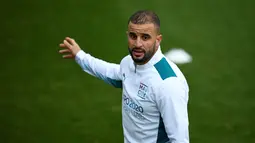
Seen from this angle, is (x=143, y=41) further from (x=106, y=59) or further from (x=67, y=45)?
(x=106, y=59)

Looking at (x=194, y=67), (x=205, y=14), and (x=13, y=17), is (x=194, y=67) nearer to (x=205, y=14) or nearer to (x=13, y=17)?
(x=205, y=14)

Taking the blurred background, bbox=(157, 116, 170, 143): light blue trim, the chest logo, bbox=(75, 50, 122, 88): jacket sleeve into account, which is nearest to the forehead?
the chest logo

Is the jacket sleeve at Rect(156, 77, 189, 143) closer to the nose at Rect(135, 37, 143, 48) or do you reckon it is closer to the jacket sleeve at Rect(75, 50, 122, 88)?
the nose at Rect(135, 37, 143, 48)

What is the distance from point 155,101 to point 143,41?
369 millimetres

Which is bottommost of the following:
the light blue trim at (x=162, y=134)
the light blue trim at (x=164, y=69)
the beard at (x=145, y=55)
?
the light blue trim at (x=162, y=134)

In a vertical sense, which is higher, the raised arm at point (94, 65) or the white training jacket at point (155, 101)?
the raised arm at point (94, 65)

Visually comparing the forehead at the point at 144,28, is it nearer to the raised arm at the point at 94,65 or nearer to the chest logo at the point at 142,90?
the chest logo at the point at 142,90

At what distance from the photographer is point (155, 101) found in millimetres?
3379

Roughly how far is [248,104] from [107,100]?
148 cm

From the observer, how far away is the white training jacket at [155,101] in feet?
10.8

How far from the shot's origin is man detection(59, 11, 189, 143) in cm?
329

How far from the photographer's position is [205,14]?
7.04 m

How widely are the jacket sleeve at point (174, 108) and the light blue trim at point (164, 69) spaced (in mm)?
45

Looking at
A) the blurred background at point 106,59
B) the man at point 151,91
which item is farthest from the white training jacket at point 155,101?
the blurred background at point 106,59
